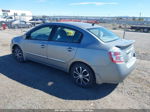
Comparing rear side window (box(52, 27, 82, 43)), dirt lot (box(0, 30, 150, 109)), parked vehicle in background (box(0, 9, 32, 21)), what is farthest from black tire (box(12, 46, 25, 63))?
parked vehicle in background (box(0, 9, 32, 21))

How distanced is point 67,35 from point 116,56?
5.09 feet

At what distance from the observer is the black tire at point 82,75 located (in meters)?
3.52

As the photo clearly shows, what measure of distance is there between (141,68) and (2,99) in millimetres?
4723

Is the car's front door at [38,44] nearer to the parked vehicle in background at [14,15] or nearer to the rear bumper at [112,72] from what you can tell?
the rear bumper at [112,72]

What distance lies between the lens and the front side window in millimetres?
4433

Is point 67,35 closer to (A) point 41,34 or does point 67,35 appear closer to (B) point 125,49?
(A) point 41,34

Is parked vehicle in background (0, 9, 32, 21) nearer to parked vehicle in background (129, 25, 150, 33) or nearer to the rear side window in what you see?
parked vehicle in background (129, 25, 150, 33)

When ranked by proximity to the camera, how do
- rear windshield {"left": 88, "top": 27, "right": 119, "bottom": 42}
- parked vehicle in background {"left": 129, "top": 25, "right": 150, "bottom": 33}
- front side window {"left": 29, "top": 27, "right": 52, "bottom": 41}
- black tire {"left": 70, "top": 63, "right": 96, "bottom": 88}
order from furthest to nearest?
parked vehicle in background {"left": 129, "top": 25, "right": 150, "bottom": 33} → front side window {"left": 29, "top": 27, "right": 52, "bottom": 41} → rear windshield {"left": 88, "top": 27, "right": 119, "bottom": 42} → black tire {"left": 70, "top": 63, "right": 96, "bottom": 88}

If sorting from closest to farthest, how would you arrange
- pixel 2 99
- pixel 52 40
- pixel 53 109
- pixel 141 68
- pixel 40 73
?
pixel 53 109 → pixel 2 99 → pixel 52 40 → pixel 40 73 → pixel 141 68

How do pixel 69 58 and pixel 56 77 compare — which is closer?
pixel 69 58

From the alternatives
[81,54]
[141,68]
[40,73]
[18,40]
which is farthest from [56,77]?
[141,68]

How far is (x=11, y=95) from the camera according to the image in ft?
11.0

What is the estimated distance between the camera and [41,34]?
469cm

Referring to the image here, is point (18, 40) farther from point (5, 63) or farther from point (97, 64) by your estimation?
point (97, 64)
